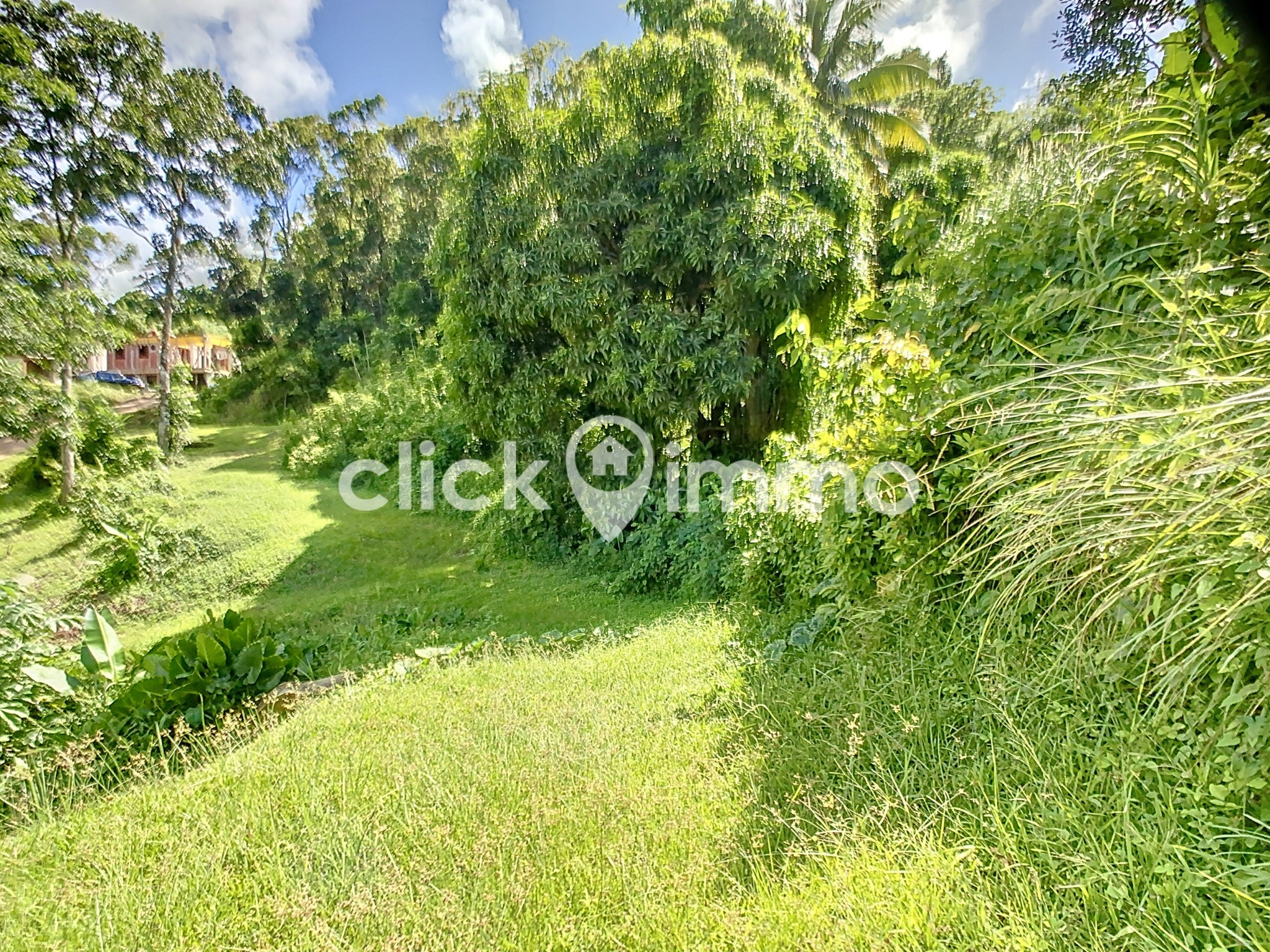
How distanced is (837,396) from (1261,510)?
6.31 feet

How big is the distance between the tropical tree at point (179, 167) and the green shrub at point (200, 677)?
12395 mm

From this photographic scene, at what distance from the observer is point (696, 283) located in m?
6.33

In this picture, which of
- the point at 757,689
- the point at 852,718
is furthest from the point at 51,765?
the point at 852,718

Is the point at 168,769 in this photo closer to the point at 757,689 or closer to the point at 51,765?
the point at 51,765

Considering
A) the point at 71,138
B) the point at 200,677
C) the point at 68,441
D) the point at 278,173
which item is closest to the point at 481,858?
A: the point at 200,677

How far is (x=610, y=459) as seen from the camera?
6.86 metres

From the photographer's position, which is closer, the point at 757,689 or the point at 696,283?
the point at 757,689

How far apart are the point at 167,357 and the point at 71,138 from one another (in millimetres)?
4867

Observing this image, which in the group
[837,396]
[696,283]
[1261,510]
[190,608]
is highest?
[696,283]

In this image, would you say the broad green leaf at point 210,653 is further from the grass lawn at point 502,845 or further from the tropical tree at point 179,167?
the tropical tree at point 179,167

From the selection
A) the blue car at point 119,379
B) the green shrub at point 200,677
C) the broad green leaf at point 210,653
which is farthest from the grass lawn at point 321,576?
A: the blue car at point 119,379

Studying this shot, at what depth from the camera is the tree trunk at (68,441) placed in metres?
9.20

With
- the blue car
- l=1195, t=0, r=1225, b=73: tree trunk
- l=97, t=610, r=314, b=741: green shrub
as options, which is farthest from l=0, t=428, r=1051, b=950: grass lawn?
the blue car

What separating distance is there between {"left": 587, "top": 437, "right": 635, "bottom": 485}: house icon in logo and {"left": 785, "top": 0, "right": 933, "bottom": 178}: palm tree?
784 cm
